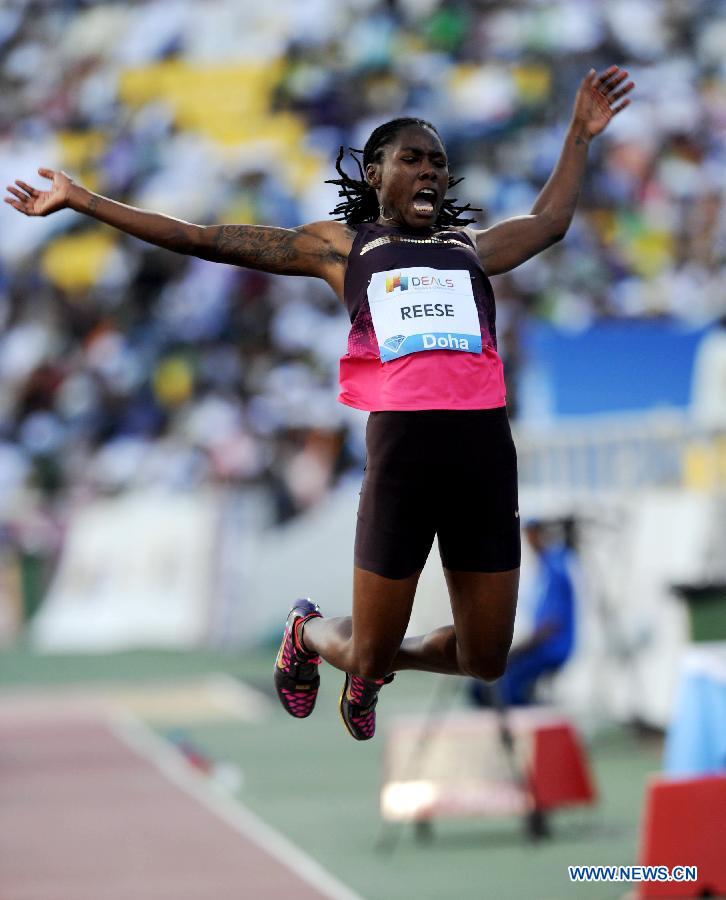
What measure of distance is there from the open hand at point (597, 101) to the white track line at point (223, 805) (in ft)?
12.7

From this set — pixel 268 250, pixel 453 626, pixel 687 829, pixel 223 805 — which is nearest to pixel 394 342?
pixel 268 250

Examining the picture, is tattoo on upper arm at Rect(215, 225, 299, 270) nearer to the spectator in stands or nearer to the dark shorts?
the dark shorts

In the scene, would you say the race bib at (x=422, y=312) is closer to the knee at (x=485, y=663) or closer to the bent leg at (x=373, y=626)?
Result: the bent leg at (x=373, y=626)

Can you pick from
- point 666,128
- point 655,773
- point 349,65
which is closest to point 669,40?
point 666,128

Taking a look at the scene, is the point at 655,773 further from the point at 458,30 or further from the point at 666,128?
the point at 458,30

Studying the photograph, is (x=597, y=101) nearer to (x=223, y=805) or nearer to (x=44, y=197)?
(x=44, y=197)

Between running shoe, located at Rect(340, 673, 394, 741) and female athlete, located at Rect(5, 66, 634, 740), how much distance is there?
15cm

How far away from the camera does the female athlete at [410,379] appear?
16.1ft

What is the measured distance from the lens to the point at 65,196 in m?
5.09

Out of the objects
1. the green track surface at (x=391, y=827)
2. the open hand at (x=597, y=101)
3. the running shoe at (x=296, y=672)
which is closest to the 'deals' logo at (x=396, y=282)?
the open hand at (x=597, y=101)

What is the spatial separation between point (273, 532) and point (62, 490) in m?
3.08

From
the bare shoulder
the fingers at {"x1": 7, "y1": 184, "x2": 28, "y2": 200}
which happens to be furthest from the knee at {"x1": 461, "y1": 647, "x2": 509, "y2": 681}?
the fingers at {"x1": 7, "y1": 184, "x2": 28, "y2": 200}

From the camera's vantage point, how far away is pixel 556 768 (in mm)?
9273

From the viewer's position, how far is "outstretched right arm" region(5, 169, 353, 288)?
16.7 ft
